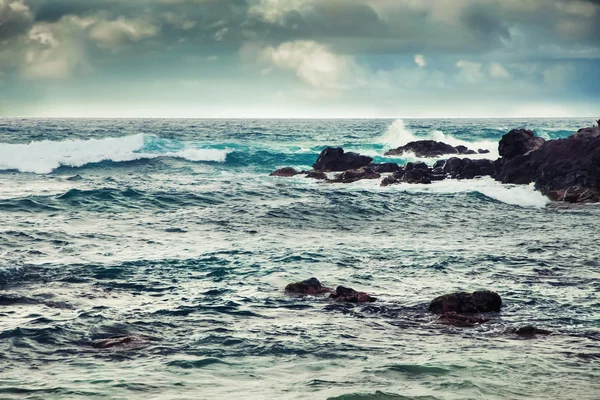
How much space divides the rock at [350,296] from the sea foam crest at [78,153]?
1483 inches

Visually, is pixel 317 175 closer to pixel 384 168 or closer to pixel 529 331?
pixel 384 168

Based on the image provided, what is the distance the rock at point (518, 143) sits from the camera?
41.7 meters

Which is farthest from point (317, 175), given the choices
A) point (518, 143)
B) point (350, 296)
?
point (350, 296)

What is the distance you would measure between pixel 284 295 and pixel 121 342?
4908 mm

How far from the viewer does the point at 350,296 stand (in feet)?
50.6

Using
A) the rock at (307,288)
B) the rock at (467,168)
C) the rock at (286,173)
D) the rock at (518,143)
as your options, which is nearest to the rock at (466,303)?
the rock at (307,288)

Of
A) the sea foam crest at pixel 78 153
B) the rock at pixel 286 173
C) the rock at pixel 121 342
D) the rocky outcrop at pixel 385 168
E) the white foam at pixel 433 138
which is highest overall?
the white foam at pixel 433 138

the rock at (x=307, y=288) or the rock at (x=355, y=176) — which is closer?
the rock at (x=307, y=288)

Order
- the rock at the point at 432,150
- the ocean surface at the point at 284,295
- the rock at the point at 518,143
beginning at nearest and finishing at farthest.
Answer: the ocean surface at the point at 284,295 < the rock at the point at 518,143 < the rock at the point at 432,150

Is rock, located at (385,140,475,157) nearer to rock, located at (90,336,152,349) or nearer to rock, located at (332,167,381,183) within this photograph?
rock, located at (332,167,381,183)

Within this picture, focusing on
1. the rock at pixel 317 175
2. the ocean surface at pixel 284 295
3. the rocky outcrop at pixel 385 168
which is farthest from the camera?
the rocky outcrop at pixel 385 168

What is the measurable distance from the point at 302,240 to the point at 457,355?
1264cm

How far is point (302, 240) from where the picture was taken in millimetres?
23750

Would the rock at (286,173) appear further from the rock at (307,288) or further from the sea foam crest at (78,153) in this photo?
the rock at (307,288)
